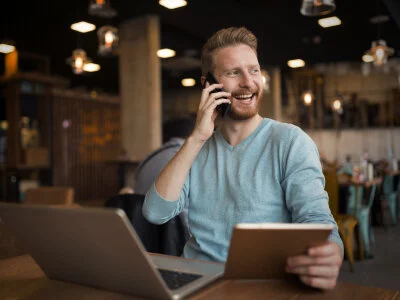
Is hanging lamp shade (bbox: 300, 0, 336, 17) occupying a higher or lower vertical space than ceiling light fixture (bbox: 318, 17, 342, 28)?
lower

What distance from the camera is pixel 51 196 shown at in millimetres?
3178

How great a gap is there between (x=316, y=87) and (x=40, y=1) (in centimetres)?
1031

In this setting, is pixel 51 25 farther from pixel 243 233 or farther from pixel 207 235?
pixel 243 233

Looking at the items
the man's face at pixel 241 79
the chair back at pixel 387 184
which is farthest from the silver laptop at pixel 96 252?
the chair back at pixel 387 184

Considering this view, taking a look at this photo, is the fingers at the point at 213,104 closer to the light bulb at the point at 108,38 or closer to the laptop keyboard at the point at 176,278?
the laptop keyboard at the point at 176,278

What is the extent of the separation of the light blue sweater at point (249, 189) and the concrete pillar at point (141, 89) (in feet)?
19.5

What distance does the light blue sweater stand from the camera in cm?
136

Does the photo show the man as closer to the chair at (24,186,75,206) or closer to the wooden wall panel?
the chair at (24,186,75,206)

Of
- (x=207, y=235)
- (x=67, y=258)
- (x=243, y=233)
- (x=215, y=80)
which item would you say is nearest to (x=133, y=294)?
(x=67, y=258)

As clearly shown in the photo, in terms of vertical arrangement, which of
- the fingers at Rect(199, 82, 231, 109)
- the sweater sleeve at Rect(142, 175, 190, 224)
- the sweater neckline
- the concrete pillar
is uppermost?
the concrete pillar

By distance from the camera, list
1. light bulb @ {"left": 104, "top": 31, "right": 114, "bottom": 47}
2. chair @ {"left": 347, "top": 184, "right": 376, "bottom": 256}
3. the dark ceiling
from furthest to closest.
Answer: the dark ceiling < light bulb @ {"left": 104, "top": 31, "right": 114, "bottom": 47} < chair @ {"left": 347, "top": 184, "right": 376, "bottom": 256}

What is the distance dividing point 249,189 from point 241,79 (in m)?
0.41

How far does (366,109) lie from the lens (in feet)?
46.9

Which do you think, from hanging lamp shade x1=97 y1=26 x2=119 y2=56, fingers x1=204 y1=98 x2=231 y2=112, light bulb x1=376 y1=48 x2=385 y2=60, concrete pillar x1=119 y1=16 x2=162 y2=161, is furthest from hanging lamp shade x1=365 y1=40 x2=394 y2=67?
fingers x1=204 y1=98 x2=231 y2=112
